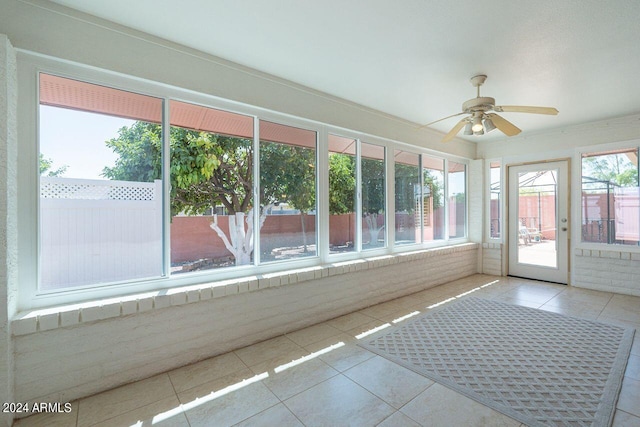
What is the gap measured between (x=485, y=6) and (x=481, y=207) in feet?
15.2

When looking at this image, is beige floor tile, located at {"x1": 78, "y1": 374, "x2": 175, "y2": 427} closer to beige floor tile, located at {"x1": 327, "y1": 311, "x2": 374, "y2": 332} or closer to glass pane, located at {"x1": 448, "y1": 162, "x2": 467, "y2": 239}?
beige floor tile, located at {"x1": 327, "y1": 311, "x2": 374, "y2": 332}

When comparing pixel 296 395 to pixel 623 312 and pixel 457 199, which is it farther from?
pixel 457 199

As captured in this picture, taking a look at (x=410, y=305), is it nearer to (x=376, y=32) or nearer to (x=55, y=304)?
(x=376, y=32)

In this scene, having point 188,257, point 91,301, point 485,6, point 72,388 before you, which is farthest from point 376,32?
point 72,388

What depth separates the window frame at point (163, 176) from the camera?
2002 millimetres

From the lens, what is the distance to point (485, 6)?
200 cm

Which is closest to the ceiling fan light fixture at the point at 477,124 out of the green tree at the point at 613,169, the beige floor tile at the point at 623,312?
the beige floor tile at the point at 623,312

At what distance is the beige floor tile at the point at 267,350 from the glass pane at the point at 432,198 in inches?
127

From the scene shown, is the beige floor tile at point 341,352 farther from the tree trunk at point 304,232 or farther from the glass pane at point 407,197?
the glass pane at point 407,197

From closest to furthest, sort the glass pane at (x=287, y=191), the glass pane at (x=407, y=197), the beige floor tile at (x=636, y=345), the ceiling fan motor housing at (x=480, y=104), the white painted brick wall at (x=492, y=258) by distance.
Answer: the beige floor tile at (x=636, y=345) < the ceiling fan motor housing at (x=480, y=104) < the glass pane at (x=287, y=191) < the glass pane at (x=407, y=197) < the white painted brick wall at (x=492, y=258)

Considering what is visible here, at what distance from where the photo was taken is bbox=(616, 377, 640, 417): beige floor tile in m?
1.89

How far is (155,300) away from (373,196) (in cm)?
304

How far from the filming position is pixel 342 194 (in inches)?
155

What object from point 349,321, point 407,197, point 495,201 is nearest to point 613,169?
point 495,201
